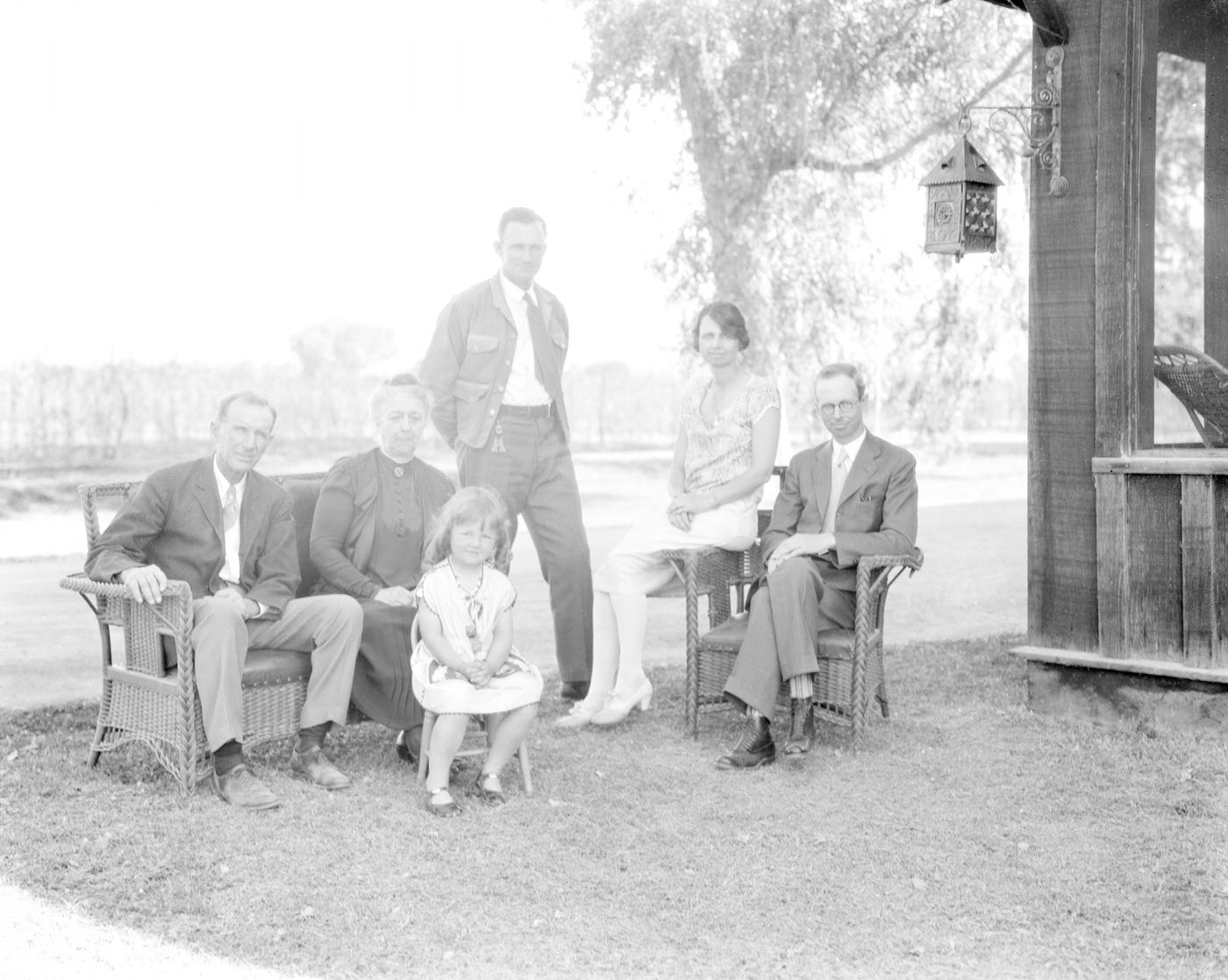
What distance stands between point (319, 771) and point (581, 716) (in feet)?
3.76

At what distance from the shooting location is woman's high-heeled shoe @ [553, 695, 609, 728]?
16.8 ft

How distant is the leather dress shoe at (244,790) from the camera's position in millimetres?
4023

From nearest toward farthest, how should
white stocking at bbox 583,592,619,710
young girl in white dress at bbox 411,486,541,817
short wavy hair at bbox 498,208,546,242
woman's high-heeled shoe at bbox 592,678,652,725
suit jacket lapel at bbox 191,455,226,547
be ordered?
1. young girl in white dress at bbox 411,486,541,817
2. suit jacket lapel at bbox 191,455,226,547
3. woman's high-heeled shoe at bbox 592,678,652,725
4. white stocking at bbox 583,592,619,710
5. short wavy hair at bbox 498,208,546,242

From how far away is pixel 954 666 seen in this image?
6391 millimetres

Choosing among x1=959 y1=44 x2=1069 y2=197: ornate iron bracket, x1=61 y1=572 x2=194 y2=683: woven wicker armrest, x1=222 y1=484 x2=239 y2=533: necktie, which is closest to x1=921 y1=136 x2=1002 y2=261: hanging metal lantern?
x1=959 y1=44 x2=1069 y2=197: ornate iron bracket

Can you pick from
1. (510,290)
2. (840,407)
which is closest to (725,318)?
(840,407)

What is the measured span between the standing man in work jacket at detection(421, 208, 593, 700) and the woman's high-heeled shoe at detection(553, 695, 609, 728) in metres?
0.44

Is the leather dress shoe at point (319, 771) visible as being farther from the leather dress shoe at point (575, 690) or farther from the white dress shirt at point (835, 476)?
the white dress shirt at point (835, 476)

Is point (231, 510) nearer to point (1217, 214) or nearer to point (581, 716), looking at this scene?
point (581, 716)

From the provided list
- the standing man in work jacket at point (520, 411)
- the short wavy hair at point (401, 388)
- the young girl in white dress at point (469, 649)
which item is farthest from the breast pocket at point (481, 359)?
the young girl in white dress at point (469, 649)

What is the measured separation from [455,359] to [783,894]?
285 centimetres

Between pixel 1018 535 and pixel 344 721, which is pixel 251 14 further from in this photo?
pixel 344 721

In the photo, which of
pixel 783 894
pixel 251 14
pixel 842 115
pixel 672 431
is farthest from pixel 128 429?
pixel 783 894

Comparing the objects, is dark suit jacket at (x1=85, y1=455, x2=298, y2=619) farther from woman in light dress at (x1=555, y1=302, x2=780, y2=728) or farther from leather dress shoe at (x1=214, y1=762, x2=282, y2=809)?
woman in light dress at (x1=555, y1=302, x2=780, y2=728)
